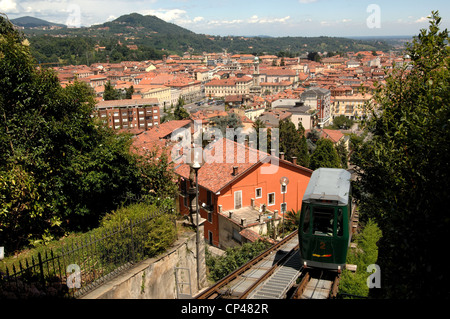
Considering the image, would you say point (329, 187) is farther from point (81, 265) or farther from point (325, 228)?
point (81, 265)

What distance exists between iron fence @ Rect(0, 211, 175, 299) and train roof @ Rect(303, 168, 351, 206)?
11.8 feet

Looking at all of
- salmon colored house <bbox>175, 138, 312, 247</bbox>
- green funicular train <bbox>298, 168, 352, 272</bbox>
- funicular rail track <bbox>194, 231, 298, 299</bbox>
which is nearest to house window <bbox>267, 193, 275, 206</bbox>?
salmon colored house <bbox>175, 138, 312, 247</bbox>

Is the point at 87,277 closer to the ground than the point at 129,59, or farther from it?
closer to the ground

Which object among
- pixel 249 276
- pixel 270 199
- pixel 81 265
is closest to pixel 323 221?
pixel 249 276

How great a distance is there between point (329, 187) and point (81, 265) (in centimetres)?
574

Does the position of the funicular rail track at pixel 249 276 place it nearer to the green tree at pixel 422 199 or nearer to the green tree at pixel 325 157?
the green tree at pixel 422 199

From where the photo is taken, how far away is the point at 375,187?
9.77 meters

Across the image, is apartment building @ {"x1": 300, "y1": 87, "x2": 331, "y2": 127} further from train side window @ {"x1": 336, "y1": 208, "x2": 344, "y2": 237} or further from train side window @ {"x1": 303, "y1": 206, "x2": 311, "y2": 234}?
train side window @ {"x1": 336, "y1": 208, "x2": 344, "y2": 237}

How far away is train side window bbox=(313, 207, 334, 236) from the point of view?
8.02 meters

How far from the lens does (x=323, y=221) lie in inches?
320
